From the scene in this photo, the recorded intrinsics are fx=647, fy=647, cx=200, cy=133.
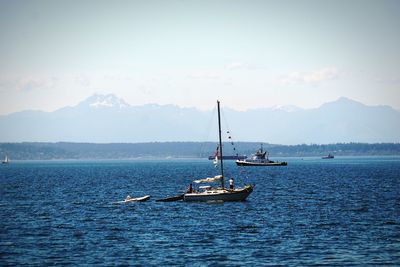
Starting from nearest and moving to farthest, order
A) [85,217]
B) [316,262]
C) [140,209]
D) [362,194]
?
1. [316,262]
2. [85,217]
3. [140,209]
4. [362,194]

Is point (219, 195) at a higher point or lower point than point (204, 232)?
higher

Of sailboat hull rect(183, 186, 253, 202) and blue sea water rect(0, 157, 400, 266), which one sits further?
sailboat hull rect(183, 186, 253, 202)

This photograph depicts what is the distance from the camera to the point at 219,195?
297ft

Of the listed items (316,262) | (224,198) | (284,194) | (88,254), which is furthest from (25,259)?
(284,194)

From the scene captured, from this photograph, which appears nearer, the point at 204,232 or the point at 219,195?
the point at 204,232

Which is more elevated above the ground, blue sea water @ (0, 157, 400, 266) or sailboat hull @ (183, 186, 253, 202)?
sailboat hull @ (183, 186, 253, 202)

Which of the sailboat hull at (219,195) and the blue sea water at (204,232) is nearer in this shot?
the blue sea water at (204,232)

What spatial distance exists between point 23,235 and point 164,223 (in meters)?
15.6

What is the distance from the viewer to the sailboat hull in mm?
90562

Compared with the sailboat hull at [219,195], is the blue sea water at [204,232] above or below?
below

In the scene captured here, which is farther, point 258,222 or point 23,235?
point 258,222

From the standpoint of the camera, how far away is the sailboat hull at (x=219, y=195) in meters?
90.6

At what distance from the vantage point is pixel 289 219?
72.4 meters

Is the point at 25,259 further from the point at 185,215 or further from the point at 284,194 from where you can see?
the point at 284,194
